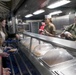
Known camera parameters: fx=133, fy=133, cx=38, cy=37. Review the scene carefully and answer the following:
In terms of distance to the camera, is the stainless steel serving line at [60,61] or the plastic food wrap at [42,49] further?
the plastic food wrap at [42,49]

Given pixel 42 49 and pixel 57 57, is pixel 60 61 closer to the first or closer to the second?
pixel 57 57

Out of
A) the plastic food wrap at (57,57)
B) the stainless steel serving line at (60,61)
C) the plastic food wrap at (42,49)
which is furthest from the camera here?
the plastic food wrap at (42,49)

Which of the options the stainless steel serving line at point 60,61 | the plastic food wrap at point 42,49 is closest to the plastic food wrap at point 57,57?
the stainless steel serving line at point 60,61

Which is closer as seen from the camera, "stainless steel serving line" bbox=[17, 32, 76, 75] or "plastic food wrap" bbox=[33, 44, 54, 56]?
"stainless steel serving line" bbox=[17, 32, 76, 75]

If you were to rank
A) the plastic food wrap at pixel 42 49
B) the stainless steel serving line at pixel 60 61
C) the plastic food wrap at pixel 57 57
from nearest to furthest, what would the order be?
1. the stainless steel serving line at pixel 60 61
2. the plastic food wrap at pixel 57 57
3. the plastic food wrap at pixel 42 49

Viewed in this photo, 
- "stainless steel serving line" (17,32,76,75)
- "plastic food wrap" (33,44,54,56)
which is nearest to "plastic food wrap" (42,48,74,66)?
"stainless steel serving line" (17,32,76,75)

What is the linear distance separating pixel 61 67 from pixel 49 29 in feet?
10.6

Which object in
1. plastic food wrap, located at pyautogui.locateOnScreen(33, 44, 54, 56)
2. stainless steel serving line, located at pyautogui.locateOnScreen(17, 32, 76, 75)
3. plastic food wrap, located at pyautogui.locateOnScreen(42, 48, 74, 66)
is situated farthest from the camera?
plastic food wrap, located at pyautogui.locateOnScreen(33, 44, 54, 56)

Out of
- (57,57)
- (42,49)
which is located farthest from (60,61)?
(42,49)

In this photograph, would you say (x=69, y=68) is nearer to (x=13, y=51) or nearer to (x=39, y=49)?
(x=39, y=49)

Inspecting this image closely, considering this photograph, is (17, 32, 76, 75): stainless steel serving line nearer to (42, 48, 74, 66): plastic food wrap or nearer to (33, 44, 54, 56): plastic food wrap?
(42, 48, 74, 66): plastic food wrap

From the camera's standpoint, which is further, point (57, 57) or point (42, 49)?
point (42, 49)

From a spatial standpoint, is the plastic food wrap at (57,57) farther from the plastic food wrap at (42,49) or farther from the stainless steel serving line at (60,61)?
the plastic food wrap at (42,49)

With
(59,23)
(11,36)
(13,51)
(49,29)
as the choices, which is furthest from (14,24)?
(13,51)
